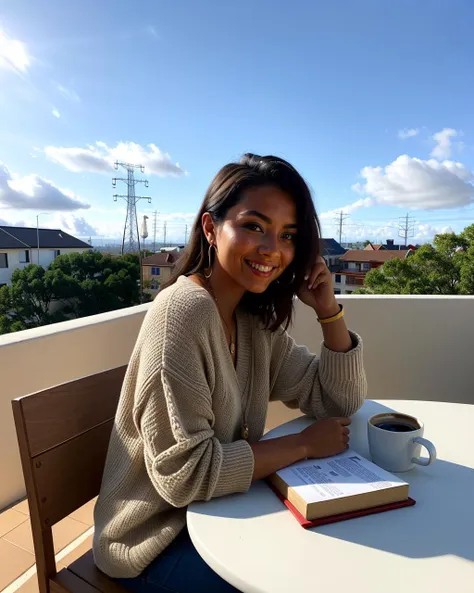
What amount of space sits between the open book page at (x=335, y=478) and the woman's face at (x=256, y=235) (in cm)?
44

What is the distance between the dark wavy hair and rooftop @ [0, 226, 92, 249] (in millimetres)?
26680

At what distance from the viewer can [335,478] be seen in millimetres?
709

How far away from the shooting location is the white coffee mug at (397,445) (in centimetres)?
76

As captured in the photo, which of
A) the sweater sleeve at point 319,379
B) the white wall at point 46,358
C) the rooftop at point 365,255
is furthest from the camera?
the rooftop at point 365,255

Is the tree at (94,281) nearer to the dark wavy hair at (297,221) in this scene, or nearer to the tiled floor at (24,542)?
the tiled floor at (24,542)

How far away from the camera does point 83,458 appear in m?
0.94

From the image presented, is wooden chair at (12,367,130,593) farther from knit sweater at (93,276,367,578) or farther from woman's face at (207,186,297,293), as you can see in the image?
woman's face at (207,186,297,293)

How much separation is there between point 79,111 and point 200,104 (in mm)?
25013

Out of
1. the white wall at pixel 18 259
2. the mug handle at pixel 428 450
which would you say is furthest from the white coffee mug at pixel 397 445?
the white wall at pixel 18 259

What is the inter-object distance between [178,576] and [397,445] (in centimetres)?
48

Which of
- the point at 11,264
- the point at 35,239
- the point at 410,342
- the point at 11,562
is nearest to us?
the point at 11,562

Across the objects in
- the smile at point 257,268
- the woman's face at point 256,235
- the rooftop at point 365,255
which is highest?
the rooftop at point 365,255

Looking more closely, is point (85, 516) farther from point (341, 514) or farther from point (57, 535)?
point (341, 514)

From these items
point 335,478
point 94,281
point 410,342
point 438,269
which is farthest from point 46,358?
point 94,281
